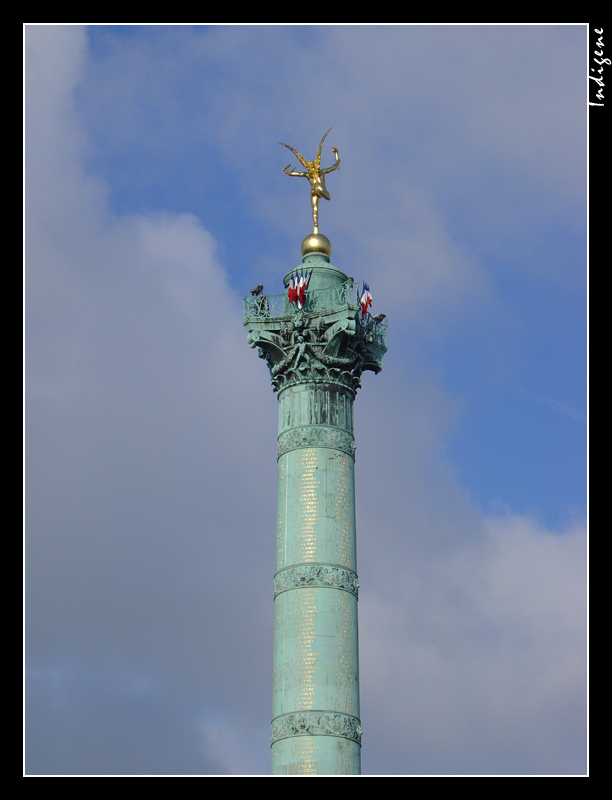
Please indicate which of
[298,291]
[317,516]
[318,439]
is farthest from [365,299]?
[317,516]

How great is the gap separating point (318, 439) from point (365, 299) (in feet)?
22.4

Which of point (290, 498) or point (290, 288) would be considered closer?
point (290, 498)

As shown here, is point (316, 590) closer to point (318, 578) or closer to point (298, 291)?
point (318, 578)

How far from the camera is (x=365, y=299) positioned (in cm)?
5538

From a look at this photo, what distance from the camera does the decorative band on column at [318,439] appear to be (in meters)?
52.5

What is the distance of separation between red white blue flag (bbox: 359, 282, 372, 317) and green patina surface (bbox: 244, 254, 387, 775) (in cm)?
45

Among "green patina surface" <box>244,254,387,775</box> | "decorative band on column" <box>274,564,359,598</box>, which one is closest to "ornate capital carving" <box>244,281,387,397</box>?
"green patina surface" <box>244,254,387,775</box>

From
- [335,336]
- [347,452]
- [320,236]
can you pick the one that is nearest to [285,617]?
[347,452]

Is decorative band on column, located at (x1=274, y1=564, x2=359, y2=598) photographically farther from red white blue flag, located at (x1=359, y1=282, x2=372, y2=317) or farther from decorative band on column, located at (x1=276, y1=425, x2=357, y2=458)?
red white blue flag, located at (x1=359, y1=282, x2=372, y2=317)

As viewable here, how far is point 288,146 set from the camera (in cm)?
5988

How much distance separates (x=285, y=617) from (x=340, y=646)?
2.43 metres

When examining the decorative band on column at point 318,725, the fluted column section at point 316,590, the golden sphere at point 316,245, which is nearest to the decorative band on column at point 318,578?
the fluted column section at point 316,590

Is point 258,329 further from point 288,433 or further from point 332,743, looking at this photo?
point 332,743
